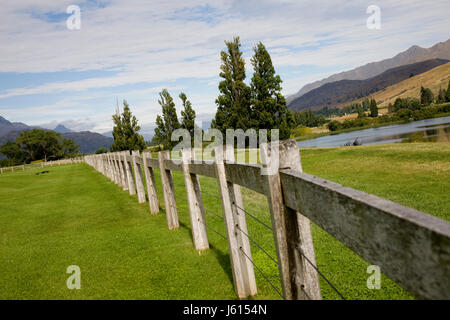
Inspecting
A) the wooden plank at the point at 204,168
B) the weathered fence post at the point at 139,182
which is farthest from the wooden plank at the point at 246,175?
the weathered fence post at the point at 139,182

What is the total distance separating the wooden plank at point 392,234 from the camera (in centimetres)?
97

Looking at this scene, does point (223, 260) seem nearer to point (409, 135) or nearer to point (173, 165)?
point (173, 165)

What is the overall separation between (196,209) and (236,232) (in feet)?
5.93

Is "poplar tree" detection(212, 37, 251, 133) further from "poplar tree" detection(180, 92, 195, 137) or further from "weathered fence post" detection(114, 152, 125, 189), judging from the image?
"weathered fence post" detection(114, 152, 125, 189)

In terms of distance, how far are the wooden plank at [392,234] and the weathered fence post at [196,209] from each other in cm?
386

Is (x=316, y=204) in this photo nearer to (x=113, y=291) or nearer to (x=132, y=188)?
(x=113, y=291)

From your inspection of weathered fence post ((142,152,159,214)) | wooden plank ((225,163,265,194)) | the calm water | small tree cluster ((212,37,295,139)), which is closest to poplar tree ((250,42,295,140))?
small tree cluster ((212,37,295,139))

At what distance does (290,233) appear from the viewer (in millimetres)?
2229

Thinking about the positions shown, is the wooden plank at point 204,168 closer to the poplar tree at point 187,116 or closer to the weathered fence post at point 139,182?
the weathered fence post at point 139,182

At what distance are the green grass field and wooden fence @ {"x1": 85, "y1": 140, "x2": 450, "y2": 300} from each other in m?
1.12

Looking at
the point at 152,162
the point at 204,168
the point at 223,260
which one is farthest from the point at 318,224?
Answer: the point at 152,162

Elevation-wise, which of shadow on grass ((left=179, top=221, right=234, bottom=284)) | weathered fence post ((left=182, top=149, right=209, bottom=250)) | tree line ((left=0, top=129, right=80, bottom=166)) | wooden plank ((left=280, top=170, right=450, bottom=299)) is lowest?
shadow on grass ((left=179, top=221, right=234, bottom=284))

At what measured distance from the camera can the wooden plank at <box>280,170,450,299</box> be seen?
38.3 inches

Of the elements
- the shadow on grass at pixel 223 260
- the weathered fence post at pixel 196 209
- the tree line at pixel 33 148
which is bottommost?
the shadow on grass at pixel 223 260
